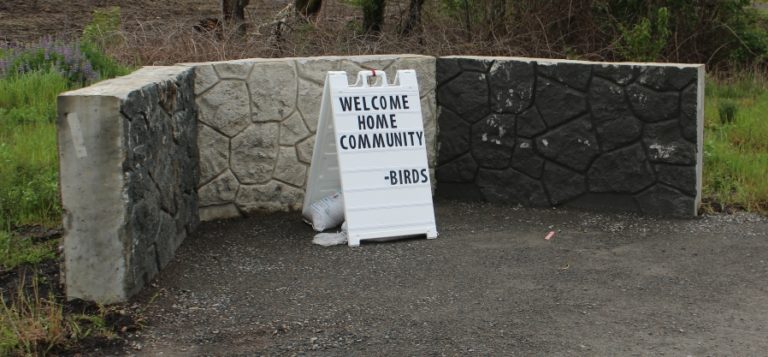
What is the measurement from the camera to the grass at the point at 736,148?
24.4ft

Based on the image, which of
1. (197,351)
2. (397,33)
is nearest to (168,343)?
(197,351)

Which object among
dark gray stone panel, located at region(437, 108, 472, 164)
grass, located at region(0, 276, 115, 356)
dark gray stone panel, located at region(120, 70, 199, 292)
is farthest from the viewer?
dark gray stone panel, located at region(437, 108, 472, 164)

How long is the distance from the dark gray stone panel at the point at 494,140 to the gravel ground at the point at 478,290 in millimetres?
479

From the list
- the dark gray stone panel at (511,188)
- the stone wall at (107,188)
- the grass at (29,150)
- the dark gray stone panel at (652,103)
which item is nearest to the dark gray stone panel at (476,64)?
the dark gray stone panel at (511,188)

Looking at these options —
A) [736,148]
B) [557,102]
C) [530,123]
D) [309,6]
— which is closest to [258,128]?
[530,123]

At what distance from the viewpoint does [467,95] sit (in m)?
7.68

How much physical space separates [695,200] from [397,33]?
199 inches

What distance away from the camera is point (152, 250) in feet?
18.8

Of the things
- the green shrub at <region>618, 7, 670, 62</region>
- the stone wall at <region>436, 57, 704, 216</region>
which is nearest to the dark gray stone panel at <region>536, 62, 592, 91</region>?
the stone wall at <region>436, 57, 704, 216</region>

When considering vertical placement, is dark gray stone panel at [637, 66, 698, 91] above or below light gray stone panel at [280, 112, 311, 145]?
above

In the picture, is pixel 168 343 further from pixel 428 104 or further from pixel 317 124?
pixel 428 104

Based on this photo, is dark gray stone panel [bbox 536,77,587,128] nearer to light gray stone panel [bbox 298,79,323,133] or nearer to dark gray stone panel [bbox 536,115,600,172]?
dark gray stone panel [bbox 536,115,600,172]

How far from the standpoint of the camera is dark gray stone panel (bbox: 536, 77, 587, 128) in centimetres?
732

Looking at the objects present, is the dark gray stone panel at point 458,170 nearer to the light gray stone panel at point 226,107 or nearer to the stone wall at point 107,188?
the light gray stone panel at point 226,107
